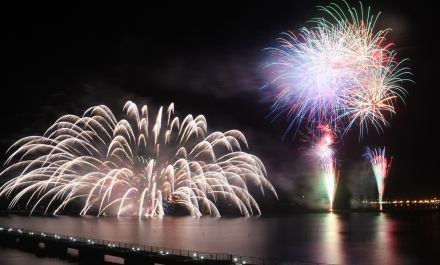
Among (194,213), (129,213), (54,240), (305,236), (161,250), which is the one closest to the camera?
(161,250)

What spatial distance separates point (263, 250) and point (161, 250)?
57.1ft

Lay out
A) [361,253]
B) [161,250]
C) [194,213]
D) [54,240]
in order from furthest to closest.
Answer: [194,213] < [361,253] < [54,240] < [161,250]

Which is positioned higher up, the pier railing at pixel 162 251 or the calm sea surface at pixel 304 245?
the pier railing at pixel 162 251

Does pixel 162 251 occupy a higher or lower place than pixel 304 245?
higher

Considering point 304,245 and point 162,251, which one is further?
point 304,245

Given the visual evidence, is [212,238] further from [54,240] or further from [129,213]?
[129,213]

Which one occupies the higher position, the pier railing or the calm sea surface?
the pier railing

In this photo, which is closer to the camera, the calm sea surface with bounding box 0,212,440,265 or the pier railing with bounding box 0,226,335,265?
the pier railing with bounding box 0,226,335,265

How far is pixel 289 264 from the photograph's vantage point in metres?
36.4

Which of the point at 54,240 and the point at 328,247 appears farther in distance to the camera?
the point at 328,247

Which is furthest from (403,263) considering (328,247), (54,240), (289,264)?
(54,240)

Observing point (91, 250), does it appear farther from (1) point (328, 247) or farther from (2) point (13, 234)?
(1) point (328, 247)

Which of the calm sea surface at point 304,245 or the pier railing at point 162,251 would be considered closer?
the pier railing at point 162,251

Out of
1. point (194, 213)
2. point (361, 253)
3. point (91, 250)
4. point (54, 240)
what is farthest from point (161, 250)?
point (194, 213)
